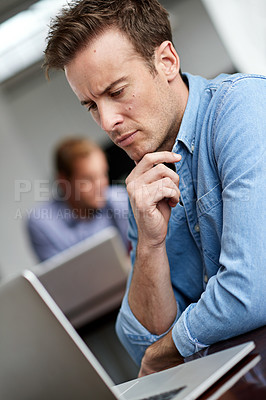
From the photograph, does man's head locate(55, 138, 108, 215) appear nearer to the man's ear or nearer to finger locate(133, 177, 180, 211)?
the man's ear

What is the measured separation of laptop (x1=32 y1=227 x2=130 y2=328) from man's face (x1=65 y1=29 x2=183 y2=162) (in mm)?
1208

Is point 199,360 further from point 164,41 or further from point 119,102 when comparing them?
point 164,41

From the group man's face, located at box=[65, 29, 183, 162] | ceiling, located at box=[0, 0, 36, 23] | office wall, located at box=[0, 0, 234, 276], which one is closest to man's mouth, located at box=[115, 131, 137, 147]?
man's face, located at box=[65, 29, 183, 162]

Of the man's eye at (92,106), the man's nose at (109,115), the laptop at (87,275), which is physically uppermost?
the man's eye at (92,106)

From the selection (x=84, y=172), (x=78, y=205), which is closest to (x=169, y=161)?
(x=84, y=172)

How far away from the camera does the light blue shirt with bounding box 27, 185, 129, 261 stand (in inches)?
133

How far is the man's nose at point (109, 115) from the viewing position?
1.33 metres

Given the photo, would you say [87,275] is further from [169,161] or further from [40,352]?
[40,352]

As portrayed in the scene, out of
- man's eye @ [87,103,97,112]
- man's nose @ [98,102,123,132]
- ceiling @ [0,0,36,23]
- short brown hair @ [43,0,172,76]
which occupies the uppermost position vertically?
ceiling @ [0,0,36,23]

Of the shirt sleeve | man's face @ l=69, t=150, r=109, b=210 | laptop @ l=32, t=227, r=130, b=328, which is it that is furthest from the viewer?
man's face @ l=69, t=150, r=109, b=210

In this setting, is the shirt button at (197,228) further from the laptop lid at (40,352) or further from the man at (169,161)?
the laptop lid at (40,352)

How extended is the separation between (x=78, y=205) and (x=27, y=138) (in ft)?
10.3

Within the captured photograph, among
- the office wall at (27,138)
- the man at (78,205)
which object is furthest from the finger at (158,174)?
the office wall at (27,138)

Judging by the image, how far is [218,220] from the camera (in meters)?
1.19
